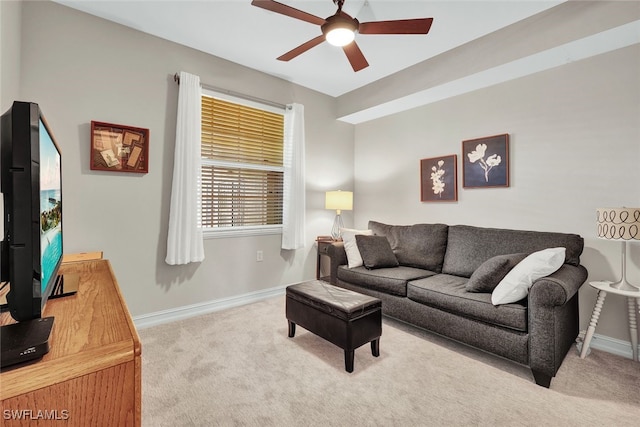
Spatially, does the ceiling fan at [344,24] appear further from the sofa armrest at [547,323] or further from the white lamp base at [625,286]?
the white lamp base at [625,286]

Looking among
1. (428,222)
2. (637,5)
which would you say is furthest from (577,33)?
(428,222)

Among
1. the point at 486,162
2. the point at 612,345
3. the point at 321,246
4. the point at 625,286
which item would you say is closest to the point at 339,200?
the point at 321,246

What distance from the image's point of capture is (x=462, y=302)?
88.1 inches

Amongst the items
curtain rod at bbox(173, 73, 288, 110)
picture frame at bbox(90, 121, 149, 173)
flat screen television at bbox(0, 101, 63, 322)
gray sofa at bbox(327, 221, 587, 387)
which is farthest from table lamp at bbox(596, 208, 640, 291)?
picture frame at bbox(90, 121, 149, 173)

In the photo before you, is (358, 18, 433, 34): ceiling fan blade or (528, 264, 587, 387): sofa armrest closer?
(528, 264, 587, 387): sofa armrest

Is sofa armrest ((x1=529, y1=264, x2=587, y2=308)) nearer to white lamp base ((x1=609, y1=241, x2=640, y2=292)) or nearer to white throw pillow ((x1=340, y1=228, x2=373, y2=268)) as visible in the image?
white lamp base ((x1=609, y1=241, x2=640, y2=292))

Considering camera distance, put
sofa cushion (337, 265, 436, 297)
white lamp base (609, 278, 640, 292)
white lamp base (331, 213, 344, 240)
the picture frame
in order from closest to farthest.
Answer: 1. white lamp base (609, 278, 640, 292)
2. the picture frame
3. sofa cushion (337, 265, 436, 297)
4. white lamp base (331, 213, 344, 240)

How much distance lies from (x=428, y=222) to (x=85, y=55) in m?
3.79

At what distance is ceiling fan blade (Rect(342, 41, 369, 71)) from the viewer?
7.30 feet

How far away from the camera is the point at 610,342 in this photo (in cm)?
234

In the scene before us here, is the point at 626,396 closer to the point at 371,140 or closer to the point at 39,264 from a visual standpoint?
the point at 39,264

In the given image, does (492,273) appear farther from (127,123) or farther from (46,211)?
(127,123)

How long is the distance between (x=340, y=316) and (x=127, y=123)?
2503 millimetres

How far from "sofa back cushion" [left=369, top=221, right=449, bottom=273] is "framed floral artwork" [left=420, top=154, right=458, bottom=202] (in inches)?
16.0
